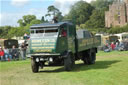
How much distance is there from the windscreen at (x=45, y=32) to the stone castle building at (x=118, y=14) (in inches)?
3895

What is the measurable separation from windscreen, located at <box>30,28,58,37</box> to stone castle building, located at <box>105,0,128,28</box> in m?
98.9

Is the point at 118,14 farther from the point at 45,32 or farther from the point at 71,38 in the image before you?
the point at 45,32

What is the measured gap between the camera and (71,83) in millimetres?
11250

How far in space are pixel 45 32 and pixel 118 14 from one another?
336 feet

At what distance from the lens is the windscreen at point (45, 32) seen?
51.3 feet

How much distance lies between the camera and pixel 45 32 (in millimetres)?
15922

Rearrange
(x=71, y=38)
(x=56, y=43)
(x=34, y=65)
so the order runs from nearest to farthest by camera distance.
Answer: (x=56, y=43), (x=34, y=65), (x=71, y=38)

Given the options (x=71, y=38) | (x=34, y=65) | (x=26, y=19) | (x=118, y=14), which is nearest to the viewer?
(x=34, y=65)

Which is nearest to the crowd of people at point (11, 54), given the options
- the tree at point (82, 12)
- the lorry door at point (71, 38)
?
the lorry door at point (71, 38)

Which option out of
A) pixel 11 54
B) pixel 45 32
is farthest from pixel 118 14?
pixel 45 32

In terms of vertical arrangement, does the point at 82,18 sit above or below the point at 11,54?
above

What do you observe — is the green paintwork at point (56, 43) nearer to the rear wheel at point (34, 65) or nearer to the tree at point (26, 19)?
the rear wheel at point (34, 65)

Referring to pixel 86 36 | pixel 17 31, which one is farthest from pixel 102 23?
pixel 86 36

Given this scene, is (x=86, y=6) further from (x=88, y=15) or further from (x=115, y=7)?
(x=115, y=7)
